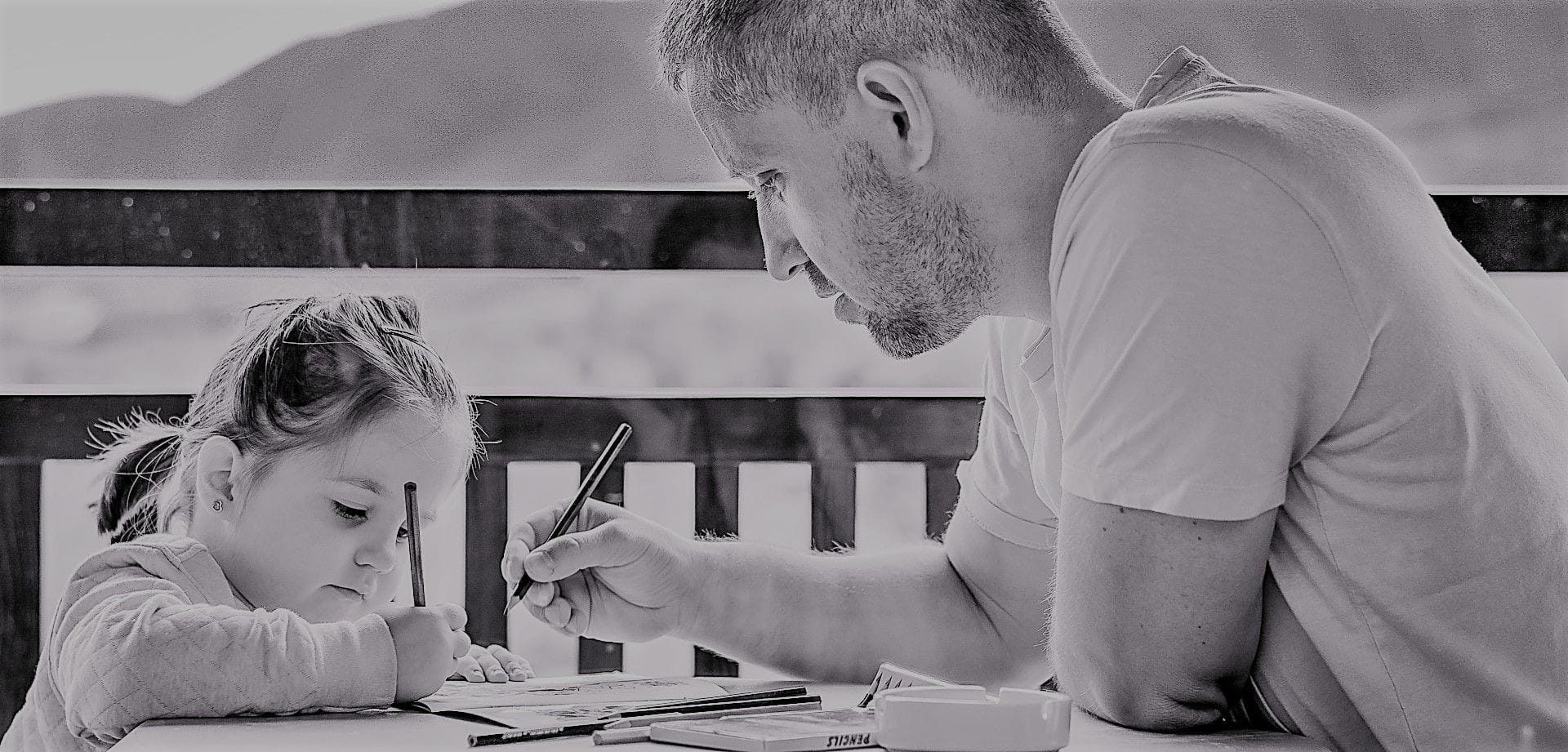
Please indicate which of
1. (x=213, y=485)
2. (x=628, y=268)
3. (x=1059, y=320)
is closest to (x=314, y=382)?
(x=213, y=485)

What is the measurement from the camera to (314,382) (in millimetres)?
1606

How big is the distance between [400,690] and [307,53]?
1.67 metres

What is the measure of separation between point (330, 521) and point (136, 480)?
39 cm

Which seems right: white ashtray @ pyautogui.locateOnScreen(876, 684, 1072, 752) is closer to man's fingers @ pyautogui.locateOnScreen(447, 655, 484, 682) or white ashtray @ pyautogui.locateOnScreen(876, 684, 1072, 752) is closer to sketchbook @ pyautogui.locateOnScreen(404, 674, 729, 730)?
sketchbook @ pyautogui.locateOnScreen(404, 674, 729, 730)

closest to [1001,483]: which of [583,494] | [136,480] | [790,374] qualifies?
[583,494]

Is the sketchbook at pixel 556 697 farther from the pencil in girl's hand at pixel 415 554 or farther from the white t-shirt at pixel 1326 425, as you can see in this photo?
the white t-shirt at pixel 1326 425

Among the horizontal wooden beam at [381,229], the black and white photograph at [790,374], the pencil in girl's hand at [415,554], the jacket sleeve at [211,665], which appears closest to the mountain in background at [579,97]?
the black and white photograph at [790,374]

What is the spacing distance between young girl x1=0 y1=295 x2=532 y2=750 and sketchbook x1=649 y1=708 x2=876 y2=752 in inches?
12.8

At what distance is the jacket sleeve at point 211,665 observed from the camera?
3.61 feet

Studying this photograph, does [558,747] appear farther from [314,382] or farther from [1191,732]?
[314,382]

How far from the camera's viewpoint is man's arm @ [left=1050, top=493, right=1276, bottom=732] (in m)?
0.99

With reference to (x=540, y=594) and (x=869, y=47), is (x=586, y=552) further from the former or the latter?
(x=869, y=47)

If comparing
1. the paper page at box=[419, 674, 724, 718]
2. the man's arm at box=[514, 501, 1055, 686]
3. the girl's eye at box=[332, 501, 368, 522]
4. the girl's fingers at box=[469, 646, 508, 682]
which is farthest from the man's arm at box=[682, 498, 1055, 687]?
the girl's eye at box=[332, 501, 368, 522]

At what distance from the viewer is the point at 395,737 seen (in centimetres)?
102
